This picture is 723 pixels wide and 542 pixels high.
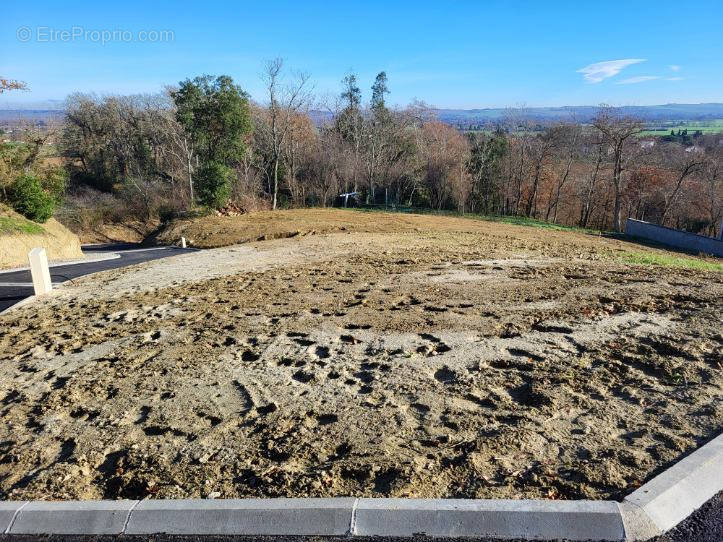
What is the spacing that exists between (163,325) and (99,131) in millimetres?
34495

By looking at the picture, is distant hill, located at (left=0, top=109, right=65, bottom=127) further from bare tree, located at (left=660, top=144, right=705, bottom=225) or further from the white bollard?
bare tree, located at (left=660, top=144, right=705, bottom=225)

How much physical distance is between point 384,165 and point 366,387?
101ft

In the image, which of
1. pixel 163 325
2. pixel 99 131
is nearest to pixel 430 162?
pixel 99 131

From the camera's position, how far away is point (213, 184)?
22.4 meters

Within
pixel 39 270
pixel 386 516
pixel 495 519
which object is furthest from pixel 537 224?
pixel 386 516

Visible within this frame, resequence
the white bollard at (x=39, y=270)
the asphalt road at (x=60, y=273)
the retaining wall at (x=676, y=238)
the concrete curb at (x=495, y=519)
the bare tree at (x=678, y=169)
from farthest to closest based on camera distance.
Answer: the bare tree at (x=678, y=169) → the retaining wall at (x=676, y=238) → the asphalt road at (x=60, y=273) → the white bollard at (x=39, y=270) → the concrete curb at (x=495, y=519)

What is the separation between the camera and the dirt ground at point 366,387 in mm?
3090

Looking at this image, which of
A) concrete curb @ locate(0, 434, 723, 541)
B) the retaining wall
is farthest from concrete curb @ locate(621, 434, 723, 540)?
the retaining wall

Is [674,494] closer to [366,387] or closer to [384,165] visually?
[366,387]

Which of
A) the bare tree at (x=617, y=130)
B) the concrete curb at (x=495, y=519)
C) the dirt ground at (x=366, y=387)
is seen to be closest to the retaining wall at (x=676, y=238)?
the bare tree at (x=617, y=130)

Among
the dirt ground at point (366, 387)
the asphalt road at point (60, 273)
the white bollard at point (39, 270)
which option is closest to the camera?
the dirt ground at point (366, 387)

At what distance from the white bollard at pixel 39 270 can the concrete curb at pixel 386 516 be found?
6537 mm

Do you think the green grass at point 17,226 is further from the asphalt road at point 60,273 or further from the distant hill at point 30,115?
the distant hill at point 30,115

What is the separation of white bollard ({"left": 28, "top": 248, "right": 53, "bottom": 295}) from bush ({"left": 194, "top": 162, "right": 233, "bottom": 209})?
1431 cm
